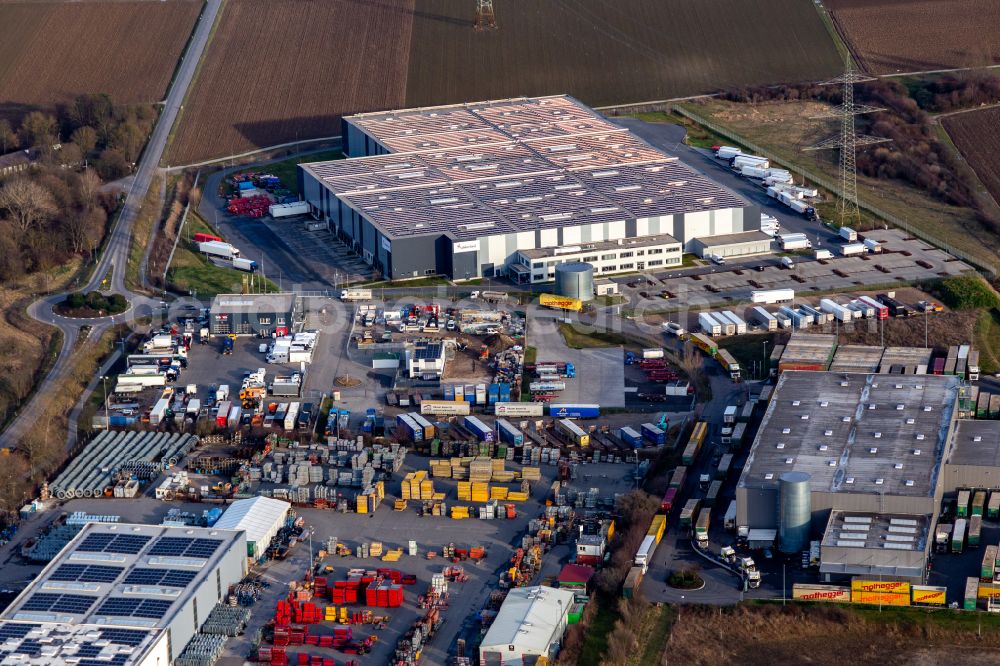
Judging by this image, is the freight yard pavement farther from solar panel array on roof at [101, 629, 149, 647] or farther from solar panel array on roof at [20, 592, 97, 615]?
solar panel array on roof at [101, 629, 149, 647]

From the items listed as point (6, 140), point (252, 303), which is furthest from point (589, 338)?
point (6, 140)

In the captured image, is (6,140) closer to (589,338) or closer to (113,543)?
(589,338)

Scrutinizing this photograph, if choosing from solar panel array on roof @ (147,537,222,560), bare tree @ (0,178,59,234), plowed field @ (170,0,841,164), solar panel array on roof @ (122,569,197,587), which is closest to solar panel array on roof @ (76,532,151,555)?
solar panel array on roof @ (147,537,222,560)

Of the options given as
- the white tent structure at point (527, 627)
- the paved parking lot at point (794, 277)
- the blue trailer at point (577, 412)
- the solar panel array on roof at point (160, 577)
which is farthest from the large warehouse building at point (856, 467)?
the solar panel array on roof at point (160, 577)

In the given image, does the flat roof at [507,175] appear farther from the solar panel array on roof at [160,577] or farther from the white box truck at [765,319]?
the solar panel array on roof at [160,577]

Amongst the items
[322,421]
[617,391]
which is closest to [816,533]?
[617,391]

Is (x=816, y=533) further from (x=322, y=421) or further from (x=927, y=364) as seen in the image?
(x=322, y=421)
